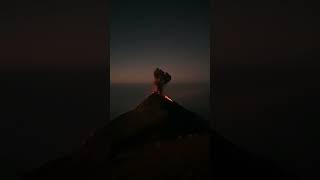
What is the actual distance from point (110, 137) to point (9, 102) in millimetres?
5655

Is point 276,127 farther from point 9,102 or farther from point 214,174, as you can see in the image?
point 9,102

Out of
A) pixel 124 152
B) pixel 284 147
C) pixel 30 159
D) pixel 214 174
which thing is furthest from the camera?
pixel 284 147

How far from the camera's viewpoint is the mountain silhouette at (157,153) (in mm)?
10719

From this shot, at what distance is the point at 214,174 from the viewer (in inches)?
413

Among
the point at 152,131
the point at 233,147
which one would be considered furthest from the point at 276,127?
the point at 152,131

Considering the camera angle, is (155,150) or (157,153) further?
(155,150)

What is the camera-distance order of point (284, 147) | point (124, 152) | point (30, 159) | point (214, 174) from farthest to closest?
1. point (284, 147)
2. point (30, 159)
3. point (124, 152)
4. point (214, 174)

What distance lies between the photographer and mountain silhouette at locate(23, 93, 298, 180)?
422 inches

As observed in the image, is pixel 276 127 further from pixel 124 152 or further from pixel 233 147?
pixel 124 152

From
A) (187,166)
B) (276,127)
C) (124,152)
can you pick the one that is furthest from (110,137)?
(276,127)

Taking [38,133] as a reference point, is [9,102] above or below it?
above

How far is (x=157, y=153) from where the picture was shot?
11234 millimetres

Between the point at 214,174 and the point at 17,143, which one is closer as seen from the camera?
the point at 214,174

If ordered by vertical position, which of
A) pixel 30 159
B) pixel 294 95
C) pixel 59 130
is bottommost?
pixel 30 159
